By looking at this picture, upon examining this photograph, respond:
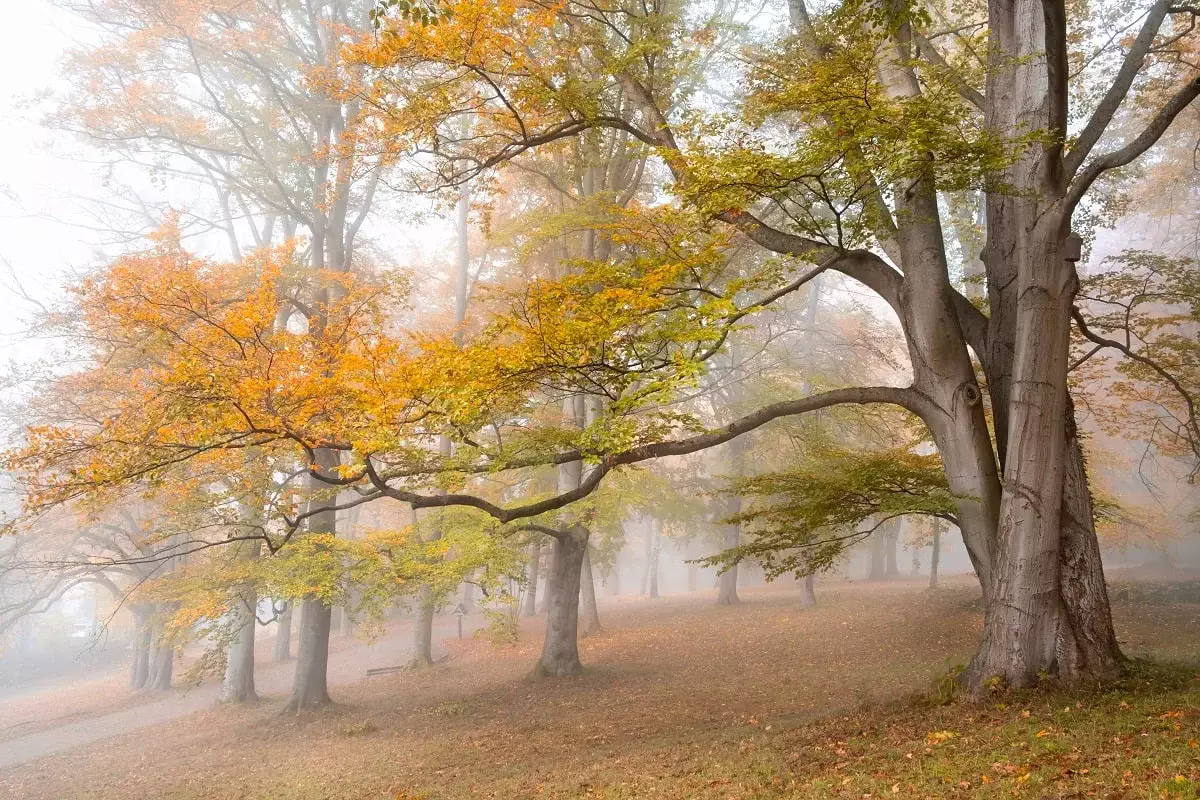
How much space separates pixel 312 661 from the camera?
13.4 meters

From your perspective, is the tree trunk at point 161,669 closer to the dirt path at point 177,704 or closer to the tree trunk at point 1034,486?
the dirt path at point 177,704

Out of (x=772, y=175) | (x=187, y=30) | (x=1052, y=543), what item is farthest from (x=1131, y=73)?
(x=187, y=30)

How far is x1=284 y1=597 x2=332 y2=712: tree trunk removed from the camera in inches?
523

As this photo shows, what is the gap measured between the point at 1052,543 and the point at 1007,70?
5050 millimetres

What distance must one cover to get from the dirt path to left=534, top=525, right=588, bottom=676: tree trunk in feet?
11.9

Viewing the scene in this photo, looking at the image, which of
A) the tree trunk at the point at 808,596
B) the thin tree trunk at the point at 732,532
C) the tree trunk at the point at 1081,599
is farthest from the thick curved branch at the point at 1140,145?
the tree trunk at the point at 808,596

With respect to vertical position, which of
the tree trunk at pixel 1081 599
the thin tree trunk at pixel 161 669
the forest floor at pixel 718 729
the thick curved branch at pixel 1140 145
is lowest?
the thin tree trunk at pixel 161 669

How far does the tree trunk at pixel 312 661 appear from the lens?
1330 cm

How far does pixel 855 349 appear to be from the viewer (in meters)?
19.8

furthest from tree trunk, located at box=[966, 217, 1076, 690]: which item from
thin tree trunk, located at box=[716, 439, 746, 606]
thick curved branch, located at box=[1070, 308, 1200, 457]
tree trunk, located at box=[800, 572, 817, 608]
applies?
thin tree trunk, located at box=[716, 439, 746, 606]

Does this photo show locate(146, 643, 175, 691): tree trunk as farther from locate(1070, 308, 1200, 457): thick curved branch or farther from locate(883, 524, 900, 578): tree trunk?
locate(883, 524, 900, 578): tree trunk

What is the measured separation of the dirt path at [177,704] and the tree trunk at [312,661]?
45.1 inches

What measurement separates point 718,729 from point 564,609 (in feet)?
19.5

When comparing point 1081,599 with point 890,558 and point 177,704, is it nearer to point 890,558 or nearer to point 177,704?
point 177,704
